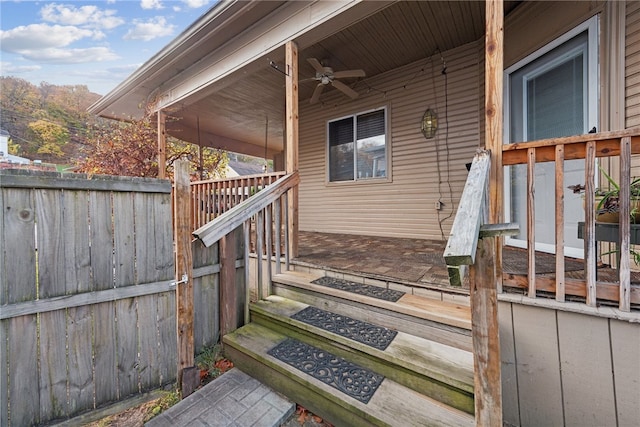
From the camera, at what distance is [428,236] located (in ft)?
15.0

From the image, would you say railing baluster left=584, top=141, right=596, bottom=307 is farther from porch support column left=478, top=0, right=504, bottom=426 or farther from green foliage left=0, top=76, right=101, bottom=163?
green foliage left=0, top=76, right=101, bottom=163

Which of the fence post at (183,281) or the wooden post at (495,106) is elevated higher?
the wooden post at (495,106)

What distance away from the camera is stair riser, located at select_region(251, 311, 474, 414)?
4.82 feet

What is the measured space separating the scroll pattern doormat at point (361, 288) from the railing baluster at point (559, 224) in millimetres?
962

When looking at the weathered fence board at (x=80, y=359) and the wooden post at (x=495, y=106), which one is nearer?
the weathered fence board at (x=80, y=359)

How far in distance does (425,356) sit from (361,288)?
0.76 meters

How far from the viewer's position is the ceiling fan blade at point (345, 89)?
4.55 metres

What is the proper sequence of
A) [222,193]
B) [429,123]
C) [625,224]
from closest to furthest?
[625,224] → [222,193] → [429,123]

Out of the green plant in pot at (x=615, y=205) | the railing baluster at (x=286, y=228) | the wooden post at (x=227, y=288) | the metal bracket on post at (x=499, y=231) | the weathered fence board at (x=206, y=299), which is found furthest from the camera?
the railing baluster at (x=286, y=228)

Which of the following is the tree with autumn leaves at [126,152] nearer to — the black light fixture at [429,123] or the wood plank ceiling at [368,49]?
the wood plank ceiling at [368,49]

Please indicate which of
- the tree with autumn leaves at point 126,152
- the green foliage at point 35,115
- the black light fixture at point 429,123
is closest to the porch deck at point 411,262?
the black light fixture at point 429,123

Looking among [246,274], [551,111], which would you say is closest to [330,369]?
[246,274]

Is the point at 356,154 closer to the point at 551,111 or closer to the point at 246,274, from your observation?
the point at 551,111

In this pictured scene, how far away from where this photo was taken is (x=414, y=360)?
162 centimetres
